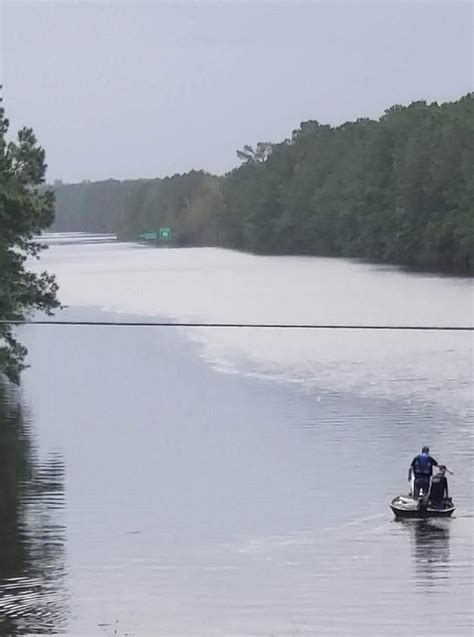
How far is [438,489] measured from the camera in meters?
36.0

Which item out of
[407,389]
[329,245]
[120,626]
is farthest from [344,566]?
[329,245]

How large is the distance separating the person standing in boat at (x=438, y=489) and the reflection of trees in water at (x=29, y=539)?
7.83m

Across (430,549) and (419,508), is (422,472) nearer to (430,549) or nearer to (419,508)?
(419,508)

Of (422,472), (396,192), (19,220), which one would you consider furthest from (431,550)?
(396,192)

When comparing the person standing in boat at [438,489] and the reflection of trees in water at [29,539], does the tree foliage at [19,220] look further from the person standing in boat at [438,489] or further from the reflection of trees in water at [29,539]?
the person standing in boat at [438,489]

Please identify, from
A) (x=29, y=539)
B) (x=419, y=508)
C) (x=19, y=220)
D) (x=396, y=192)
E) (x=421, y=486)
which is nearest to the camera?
(x=29, y=539)

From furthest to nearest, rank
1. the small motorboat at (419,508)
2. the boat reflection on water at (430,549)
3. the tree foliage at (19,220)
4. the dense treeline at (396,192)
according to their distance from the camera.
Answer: the dense treeline at (396,192) → the tree foliage at (19,220) → the small motorboat at (419,508) → the boat reflection on water at (430,549)

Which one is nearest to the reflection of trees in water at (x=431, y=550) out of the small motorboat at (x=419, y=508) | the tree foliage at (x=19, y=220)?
the small motorboat at (x=419, y=508)

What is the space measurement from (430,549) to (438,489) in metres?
2.54

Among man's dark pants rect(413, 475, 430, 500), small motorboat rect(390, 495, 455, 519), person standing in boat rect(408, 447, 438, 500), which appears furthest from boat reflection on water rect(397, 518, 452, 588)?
person standing in boat rect(408, 447, 438, 500)

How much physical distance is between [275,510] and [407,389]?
24.1 m

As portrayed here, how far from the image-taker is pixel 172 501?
40000 millimetres

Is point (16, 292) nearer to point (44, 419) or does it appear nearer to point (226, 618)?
point (44, 419)

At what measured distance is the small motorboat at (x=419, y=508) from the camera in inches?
1415
